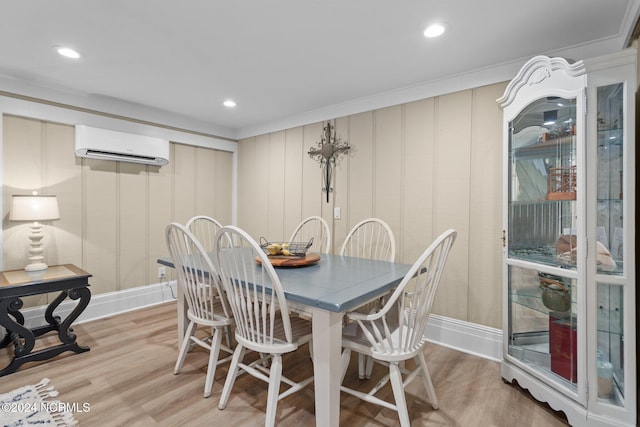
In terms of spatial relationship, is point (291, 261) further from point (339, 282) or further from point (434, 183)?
point (434, 183)

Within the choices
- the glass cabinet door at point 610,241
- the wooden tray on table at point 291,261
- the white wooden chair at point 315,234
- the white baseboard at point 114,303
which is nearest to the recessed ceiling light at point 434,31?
the glass cabinet door at point 610,241

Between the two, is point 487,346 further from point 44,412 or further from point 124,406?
point 44,412

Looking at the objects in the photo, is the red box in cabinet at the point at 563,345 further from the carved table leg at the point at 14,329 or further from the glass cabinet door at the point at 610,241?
the carved table leg at the point at 14,329

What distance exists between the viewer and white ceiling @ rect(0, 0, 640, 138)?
1728 millimetres

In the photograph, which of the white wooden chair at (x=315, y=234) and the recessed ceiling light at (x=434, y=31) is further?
the white wooden chair at (x=315, y=234)

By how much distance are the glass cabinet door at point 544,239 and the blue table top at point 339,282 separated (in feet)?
2.60

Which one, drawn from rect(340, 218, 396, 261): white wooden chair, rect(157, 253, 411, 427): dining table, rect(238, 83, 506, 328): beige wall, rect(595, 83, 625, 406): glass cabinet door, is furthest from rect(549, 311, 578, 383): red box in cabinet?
rect(340, 218, 396, 261): white wooden chair

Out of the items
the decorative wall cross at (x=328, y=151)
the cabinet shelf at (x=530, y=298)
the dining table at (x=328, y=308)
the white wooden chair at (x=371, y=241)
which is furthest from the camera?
the decorative wall cross at (x=328, y=151)

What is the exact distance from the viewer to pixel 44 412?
5.76 feet

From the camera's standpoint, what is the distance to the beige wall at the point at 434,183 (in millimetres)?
2463

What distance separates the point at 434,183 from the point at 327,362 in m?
1.88

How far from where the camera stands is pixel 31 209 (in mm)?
2506

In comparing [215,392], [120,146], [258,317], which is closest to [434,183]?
[258,317]

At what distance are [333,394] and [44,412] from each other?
167cm
